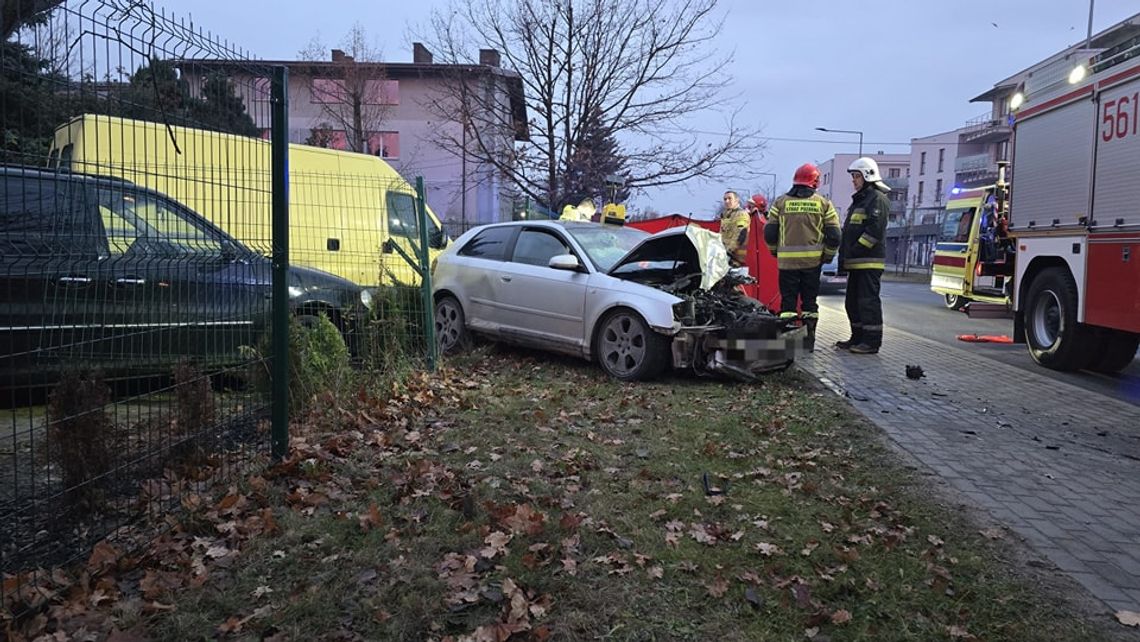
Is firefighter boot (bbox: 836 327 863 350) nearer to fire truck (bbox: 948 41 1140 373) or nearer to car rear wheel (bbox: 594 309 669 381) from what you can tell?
fire truck (bbox: 948 41 1140 373)

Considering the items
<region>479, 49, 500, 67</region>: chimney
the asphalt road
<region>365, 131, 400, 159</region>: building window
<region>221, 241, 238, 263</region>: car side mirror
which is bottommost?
the asphalt road

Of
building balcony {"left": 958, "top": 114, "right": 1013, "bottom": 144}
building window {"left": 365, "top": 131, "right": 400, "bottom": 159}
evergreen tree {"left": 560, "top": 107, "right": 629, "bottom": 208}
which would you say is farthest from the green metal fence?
building balcony {"left": 958, "top": 114, "right": 1013, "bottom": 144}

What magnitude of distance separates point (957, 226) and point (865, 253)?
353 inches

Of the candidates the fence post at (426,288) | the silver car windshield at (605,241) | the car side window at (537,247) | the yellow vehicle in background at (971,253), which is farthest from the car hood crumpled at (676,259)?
the yellow vehicle in background at (971,253)

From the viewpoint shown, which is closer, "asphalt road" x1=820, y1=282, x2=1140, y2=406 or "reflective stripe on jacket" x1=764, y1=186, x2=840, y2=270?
"asphalt road" x1=820, y1=282, x2=1140, y2=406

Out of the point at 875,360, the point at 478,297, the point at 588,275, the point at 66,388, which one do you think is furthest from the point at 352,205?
the point at 875,360

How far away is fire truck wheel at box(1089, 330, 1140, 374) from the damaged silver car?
140 inches

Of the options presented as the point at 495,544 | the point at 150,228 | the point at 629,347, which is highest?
the point at 150,228

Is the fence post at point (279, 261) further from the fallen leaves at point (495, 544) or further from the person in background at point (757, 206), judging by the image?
the person in background at point (757, 206)

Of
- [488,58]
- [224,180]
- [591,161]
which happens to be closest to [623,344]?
[224,180]

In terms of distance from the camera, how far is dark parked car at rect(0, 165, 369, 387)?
2.85m

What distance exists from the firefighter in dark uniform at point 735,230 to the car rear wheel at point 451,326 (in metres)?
3.74

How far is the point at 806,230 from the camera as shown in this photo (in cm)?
844

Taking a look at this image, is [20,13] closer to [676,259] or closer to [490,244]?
[676,259]
